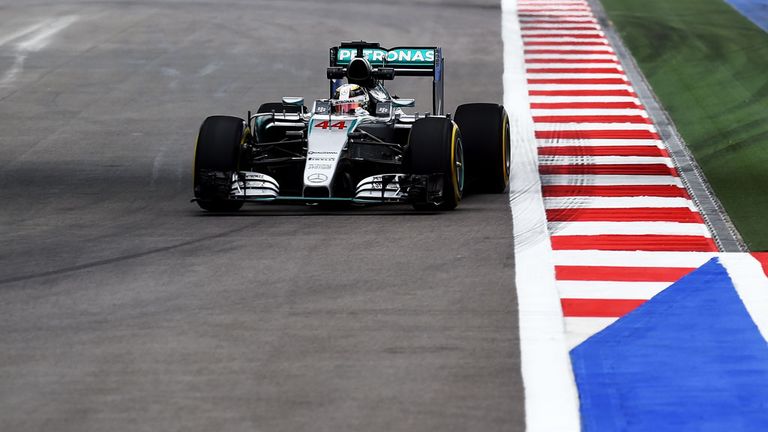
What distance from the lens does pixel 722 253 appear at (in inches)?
587

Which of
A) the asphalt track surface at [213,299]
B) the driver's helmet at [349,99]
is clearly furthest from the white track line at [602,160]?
the driver's helmet at [349,99]

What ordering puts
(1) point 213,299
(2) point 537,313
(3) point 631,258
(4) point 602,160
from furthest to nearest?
(4) point 602,160 → (3) point 631,258 → (1) point 213,299 → (2) point 537,313

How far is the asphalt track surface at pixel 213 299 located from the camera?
33.3 ft

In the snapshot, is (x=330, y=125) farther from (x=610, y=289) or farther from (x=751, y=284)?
(x=751, y=284)

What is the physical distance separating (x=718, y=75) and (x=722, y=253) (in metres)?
14.1

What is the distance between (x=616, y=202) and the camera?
693 inches

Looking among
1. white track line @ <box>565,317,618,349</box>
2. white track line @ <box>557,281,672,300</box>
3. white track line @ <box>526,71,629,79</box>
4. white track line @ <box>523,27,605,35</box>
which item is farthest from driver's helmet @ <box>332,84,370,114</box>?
white track line @ <box>523,27,605,35</box>

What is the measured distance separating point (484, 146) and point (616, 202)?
1.67 metres

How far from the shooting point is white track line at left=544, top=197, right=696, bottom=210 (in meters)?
17.4

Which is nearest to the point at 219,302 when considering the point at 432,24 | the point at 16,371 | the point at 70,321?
the point at 70,321

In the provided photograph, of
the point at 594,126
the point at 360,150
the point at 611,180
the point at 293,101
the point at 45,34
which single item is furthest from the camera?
the point at 45,34

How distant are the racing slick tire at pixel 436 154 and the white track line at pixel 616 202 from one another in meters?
1.31

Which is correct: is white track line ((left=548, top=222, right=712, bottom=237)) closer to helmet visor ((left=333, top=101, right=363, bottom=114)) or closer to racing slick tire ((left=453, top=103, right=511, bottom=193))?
racing slick tire ((left=453, top=103, right=511, bottom=193))

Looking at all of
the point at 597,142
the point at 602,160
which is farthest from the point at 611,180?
the point at 597,142
